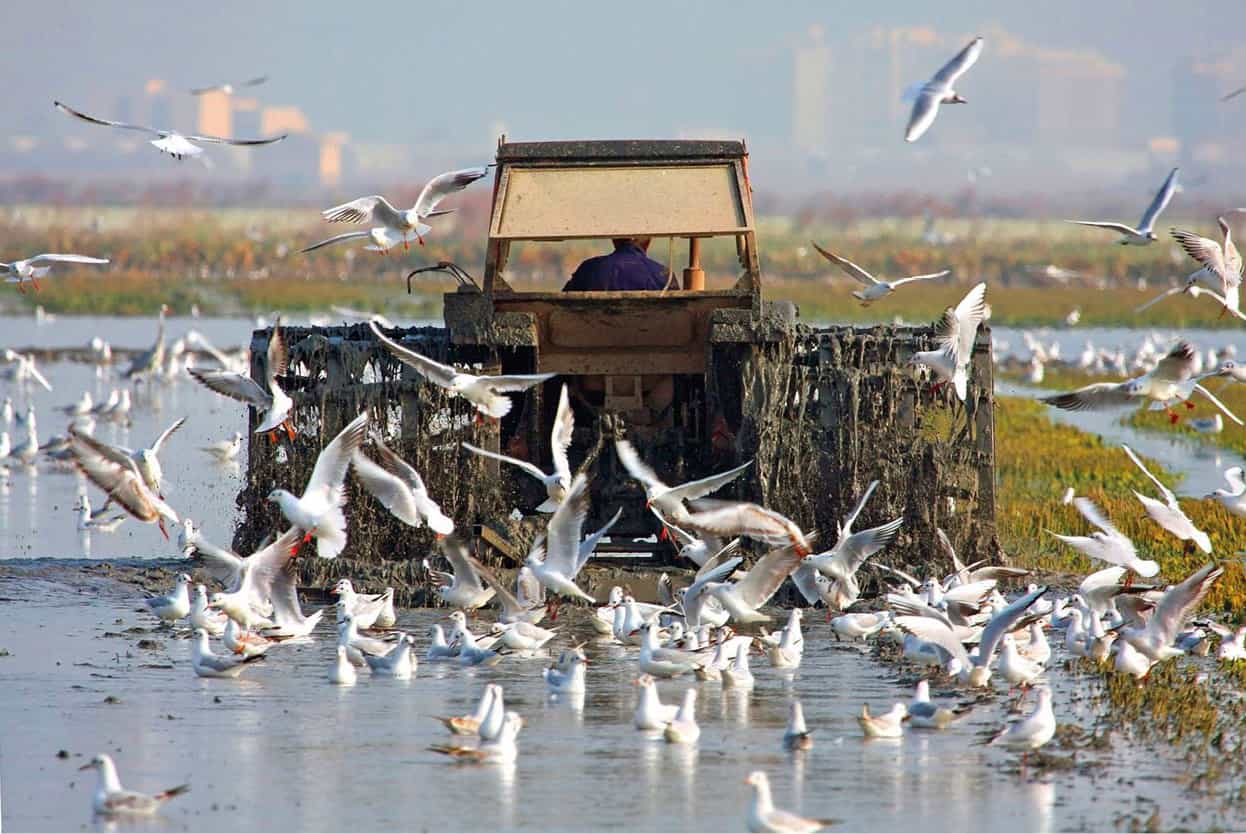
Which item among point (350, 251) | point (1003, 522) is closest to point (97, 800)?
point (1003, 522)

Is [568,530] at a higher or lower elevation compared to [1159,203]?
lower

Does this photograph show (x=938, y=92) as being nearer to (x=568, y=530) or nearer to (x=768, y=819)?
(x=568, y=530)

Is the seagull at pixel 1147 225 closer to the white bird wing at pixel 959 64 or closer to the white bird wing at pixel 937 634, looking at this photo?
the white bird wing at pixel 959 64

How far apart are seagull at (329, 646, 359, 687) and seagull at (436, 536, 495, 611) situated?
153cm

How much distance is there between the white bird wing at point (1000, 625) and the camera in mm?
10711

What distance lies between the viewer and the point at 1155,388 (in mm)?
13398

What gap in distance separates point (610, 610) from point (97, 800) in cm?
491

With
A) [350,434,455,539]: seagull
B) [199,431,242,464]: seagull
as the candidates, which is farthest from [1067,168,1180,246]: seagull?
[199,431,242,464]: seagull

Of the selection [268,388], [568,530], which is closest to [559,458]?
[568,530]

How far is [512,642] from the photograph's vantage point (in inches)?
468

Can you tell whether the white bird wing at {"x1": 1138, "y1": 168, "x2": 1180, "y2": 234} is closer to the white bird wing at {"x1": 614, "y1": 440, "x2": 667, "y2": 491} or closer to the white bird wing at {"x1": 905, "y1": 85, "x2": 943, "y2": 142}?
the white bird wing at {"x1": 905, "y1": 85, "x2": 943, "y2": 142}

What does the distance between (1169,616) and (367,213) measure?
6.71m

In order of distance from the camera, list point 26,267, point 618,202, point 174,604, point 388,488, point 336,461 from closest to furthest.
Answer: point 336,461 < point 388,488 < point 174,604 < point 618,202 < point 26,267

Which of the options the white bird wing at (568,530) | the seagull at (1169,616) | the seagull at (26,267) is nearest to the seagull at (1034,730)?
the seagull at (1169,616)
